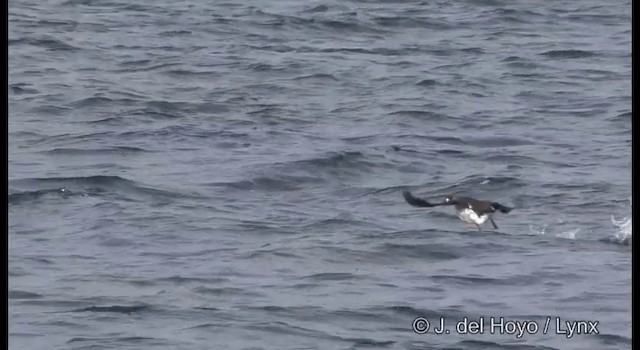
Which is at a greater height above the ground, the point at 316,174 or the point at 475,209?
the point at 475,209

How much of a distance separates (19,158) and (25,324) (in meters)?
5.35

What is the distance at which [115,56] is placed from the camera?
2331 cm

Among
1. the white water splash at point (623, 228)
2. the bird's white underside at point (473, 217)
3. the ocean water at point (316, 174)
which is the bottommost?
the ocean water at point (316, 174)

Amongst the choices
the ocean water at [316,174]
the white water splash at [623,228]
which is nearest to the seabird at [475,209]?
the ocean water at [316,174]
